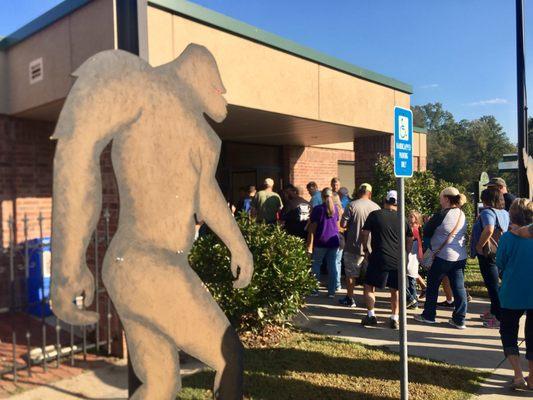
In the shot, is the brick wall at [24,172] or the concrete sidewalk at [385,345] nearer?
the concrete sidewalk at [385,345]

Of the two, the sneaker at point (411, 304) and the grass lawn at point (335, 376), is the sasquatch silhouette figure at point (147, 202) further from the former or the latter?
the sneaker at point (411, 304)

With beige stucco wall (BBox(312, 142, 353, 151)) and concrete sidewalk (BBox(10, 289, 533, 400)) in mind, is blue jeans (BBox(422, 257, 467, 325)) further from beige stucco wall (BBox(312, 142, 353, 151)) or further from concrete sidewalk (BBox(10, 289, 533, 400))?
beige stucco wall (BBox(312, 142, 353, 151))

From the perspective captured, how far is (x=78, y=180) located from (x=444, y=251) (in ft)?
16.0

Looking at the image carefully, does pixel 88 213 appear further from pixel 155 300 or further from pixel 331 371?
pixel 331 371

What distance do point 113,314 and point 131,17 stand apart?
322cm

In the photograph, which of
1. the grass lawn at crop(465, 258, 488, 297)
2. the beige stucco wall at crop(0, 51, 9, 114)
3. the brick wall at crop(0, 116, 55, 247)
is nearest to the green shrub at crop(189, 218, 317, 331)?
the brick wall at crop(0, 116, 55, 247)

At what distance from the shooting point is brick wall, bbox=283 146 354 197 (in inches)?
498

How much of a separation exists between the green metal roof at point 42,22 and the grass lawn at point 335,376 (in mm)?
4309

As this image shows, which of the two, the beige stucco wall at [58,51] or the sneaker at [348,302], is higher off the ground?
the beige stucco wall at [58,51]

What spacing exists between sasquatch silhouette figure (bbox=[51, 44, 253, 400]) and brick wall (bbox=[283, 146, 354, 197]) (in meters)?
10.0

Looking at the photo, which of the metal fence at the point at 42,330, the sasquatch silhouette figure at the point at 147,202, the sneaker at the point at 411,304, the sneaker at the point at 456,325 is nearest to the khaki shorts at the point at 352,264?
the sneaker at the point at 411,304

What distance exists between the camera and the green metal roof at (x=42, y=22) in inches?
204

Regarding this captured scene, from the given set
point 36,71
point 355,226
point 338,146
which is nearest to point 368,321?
point 355,226

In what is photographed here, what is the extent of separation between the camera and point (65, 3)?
5.27 metres
